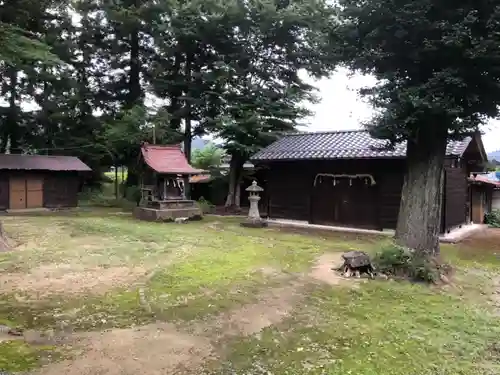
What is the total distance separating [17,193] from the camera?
1833 centimetres

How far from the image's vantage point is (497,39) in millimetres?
6277

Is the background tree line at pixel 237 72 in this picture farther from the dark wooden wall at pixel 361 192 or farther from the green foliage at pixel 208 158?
the dark wooden wall at pixel 361 192

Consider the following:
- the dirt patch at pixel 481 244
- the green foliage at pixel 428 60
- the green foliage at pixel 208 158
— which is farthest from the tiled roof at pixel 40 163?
the dirt patch at pixel 481 244

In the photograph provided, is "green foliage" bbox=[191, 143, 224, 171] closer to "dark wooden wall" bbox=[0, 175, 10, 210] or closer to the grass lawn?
"dark wooden wall" bbox=[0, 175, 10, 210]

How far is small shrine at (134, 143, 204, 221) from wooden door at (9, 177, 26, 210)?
6.67 m

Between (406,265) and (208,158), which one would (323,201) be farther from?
(208,158)

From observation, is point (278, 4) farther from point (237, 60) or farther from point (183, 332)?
point (183, 332)

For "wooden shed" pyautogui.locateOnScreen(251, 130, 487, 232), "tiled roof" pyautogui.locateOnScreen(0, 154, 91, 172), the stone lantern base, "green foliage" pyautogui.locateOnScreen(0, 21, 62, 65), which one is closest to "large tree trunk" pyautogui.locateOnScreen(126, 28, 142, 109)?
"tiled roof" pyautogui.locateOnScreen(0, 154, 91, 172)

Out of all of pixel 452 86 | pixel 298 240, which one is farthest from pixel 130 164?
pixel 452 86

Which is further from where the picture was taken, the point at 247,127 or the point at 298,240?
the point at 247,127

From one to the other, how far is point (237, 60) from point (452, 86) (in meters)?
14.2

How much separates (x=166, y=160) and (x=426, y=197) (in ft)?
35.3

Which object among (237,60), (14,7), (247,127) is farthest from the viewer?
(237,60)

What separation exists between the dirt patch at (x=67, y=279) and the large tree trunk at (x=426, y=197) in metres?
5.32
